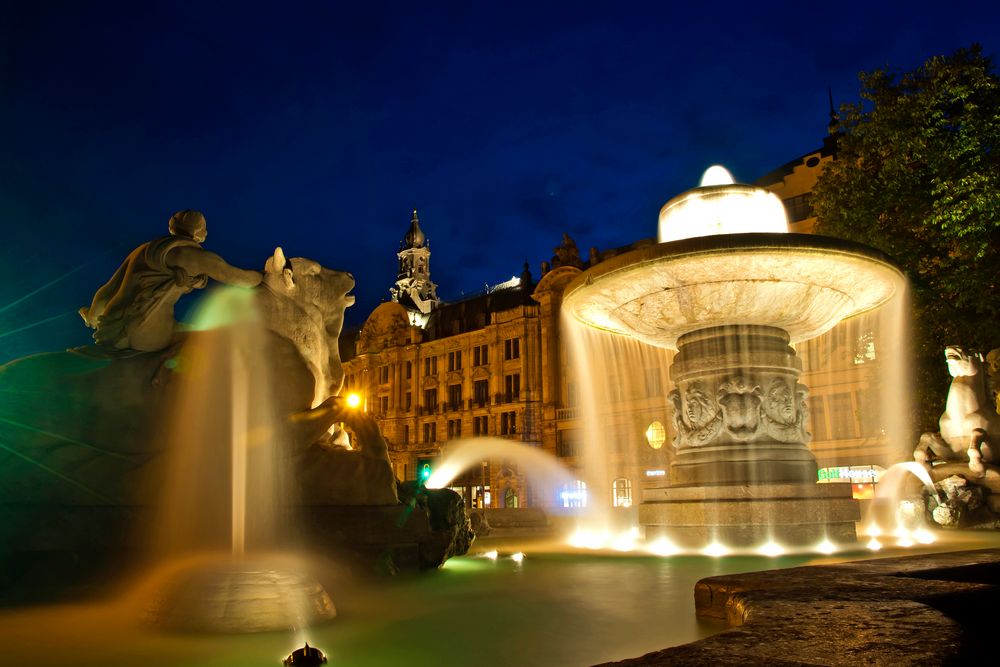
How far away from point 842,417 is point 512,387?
21440 millimetres

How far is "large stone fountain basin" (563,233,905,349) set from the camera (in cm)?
869

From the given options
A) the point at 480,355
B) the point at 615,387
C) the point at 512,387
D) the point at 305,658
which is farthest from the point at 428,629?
the point at 480,355

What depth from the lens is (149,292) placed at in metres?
5.58

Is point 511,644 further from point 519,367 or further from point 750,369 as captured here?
point 519,367

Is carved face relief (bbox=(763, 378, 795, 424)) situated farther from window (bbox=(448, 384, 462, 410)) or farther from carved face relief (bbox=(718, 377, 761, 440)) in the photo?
window (bbox=(448, 384, 462, 410))

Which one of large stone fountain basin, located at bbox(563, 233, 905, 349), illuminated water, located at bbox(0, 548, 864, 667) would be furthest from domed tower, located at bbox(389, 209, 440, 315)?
illuminated water, located at bbox(0, 548, 864, 667)

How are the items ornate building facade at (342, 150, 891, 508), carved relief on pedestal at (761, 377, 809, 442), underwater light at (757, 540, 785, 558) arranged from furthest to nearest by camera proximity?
1. ornate building facade at (342, 150, 891, 508)
2. carved relief on pedestal at (761, 377, 809, 442)
3. underwater light at (757, 540, 785, 558)

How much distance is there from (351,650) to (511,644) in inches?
29.9

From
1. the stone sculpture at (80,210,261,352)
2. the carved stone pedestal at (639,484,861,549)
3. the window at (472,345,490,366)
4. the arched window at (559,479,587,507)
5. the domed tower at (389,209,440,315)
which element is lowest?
the arched window at (559,479,587,507)

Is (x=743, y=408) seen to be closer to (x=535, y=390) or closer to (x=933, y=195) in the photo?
(x=933, y=195)

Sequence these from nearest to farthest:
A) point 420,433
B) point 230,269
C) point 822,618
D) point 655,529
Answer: point 822,618 → point 230,269 → point 655,529 → point 420,433

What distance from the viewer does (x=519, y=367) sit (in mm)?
48656

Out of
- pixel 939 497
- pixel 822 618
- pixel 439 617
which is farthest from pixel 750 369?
pixel 822 618

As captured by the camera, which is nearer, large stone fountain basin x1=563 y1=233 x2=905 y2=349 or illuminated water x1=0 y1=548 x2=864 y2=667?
illuminated water x1=0 y1=548 x2=864 y2=667
